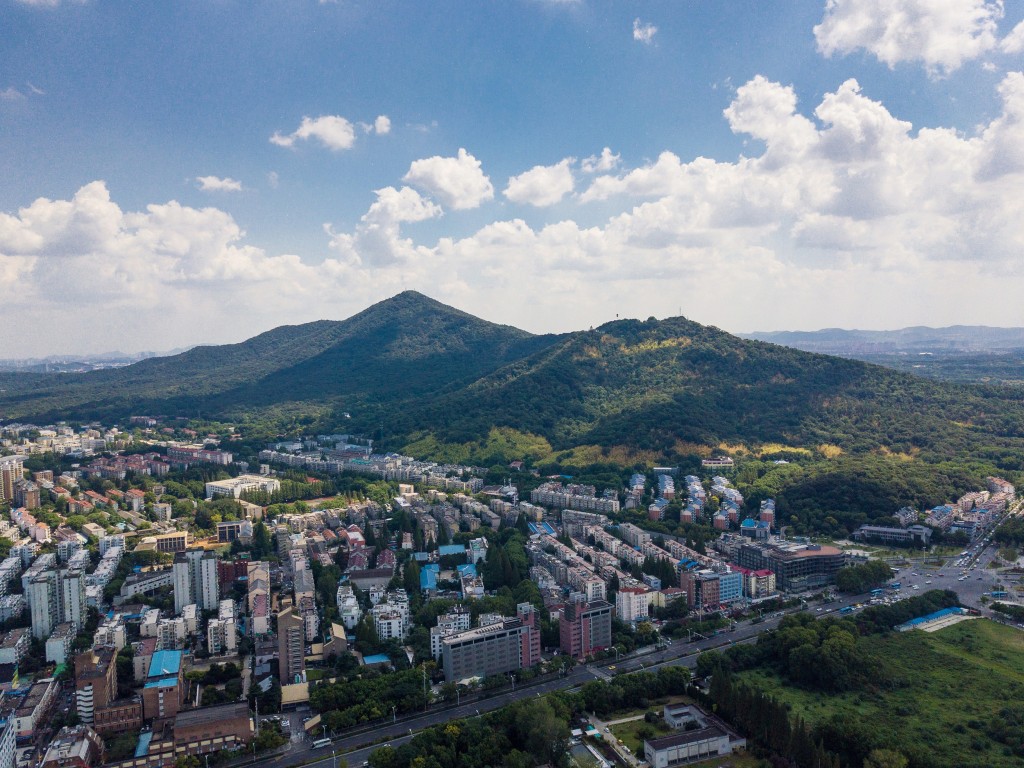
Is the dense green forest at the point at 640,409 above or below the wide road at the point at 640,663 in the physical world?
above

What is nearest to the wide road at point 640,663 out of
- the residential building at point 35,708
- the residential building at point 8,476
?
the residential building at point 35,708

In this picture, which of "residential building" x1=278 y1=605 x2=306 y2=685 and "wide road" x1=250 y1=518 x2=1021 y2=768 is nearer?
"wide road" x1=250 y1=518 x2=1021 y2=768

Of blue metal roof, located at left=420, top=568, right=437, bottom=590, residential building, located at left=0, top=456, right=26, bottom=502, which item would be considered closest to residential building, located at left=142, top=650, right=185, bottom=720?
blue metal roof, located at left=420, top=568, right=437, bottom=590

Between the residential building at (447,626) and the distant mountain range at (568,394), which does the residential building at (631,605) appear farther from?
the distant mountain range at (568,394)

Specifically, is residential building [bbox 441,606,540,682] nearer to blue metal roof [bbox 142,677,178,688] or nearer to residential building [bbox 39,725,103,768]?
blue metal roof [bbox 142,677,178,688]

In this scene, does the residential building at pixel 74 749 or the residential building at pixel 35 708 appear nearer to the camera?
the residential building at pixel 74 749

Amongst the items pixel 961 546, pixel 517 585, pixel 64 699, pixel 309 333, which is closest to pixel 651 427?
pixel 961 546

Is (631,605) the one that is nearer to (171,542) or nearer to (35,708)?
(35,708)
